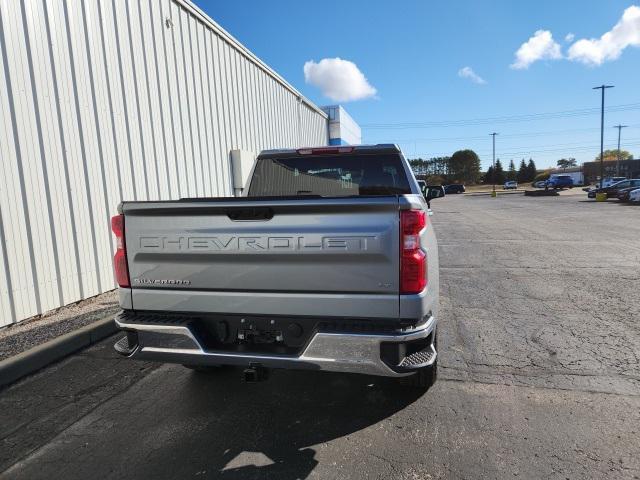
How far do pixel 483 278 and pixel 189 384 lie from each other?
5.56 meters

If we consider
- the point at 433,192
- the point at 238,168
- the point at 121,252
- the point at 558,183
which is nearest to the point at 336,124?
the point at 238,168

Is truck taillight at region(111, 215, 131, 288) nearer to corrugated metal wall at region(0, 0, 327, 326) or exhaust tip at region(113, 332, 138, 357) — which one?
exhaust tip at region(113, 332, 138, 357)

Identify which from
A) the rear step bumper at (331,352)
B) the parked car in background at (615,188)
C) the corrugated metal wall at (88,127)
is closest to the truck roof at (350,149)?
the rear step bumper at (331,352)

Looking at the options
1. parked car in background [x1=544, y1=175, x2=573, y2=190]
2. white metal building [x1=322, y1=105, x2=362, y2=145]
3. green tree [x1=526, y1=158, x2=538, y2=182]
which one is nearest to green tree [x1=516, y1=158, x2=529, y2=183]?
green tree [x1=526, y1=158, x2=538, y2=182]

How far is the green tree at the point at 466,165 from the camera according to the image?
107 metres

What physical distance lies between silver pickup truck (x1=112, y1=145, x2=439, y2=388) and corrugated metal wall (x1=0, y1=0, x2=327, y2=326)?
3.25 meters

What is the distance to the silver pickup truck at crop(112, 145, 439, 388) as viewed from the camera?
2605mm

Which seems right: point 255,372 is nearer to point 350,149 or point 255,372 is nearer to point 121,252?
point 121,252

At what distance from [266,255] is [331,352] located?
716 mm

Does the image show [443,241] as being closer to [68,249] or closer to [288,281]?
[68,249]

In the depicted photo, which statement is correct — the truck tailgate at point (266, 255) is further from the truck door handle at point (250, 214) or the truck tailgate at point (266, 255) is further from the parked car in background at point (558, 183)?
the parked car in background at point (558, 183)

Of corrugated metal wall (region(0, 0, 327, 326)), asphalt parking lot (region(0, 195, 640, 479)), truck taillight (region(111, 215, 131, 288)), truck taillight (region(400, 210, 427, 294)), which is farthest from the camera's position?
corrugated metal wall (region(0, 0, 327, 326))

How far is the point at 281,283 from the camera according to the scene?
277 cm

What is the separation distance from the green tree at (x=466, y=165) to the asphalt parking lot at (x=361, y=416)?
108779mm
